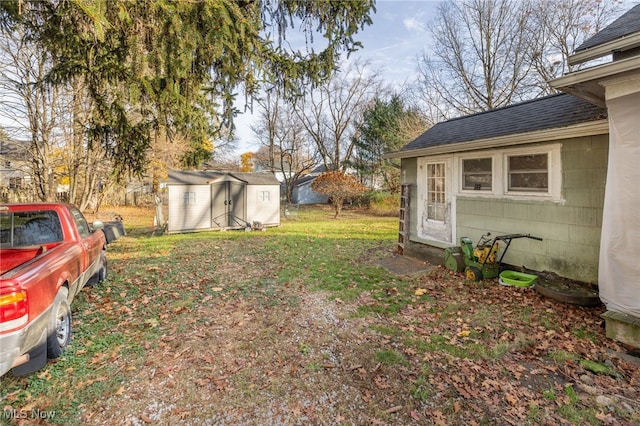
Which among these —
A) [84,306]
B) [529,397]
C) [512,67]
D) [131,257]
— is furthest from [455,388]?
[512,67]

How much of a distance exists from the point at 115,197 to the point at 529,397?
1071 inches

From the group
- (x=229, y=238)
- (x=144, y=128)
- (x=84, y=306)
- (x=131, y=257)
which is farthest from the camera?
(x=229, y=238)

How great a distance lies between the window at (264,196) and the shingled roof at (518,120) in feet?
27.8

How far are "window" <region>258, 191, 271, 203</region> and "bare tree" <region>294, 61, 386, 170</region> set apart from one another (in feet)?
42.9

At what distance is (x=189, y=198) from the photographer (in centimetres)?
1311

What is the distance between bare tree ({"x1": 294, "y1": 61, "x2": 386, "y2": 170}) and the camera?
26.8m

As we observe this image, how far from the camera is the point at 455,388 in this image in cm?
282

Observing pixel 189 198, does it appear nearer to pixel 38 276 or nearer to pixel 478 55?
pixel 38 276

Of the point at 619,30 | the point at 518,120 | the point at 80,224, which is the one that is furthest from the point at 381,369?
the point at 518,120

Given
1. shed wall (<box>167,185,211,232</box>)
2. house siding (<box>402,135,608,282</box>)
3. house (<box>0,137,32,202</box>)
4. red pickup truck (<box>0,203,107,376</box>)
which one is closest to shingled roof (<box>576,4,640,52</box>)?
house siding (<box>402,135,608,282</box>)

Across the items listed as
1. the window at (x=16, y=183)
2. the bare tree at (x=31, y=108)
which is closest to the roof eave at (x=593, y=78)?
the bare tree at (x=31, y=108)

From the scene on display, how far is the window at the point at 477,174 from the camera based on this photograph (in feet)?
20.5

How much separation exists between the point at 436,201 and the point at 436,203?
0.16 ft

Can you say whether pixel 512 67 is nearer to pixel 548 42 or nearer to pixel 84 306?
pixel 548 42
